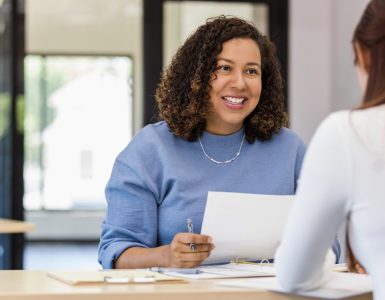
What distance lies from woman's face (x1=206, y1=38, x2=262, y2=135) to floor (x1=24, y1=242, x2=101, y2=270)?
6.36 m

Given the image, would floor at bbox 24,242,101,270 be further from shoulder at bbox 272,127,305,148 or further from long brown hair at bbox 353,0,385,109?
long brown hair at bbox 353,0,385,109

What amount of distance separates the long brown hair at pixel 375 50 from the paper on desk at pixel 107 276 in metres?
0.66

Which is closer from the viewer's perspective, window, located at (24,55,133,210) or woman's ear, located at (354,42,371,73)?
woman's ear, located at (354,42,371,73)

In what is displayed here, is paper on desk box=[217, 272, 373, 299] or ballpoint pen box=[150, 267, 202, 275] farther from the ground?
paper on desk box=[217, 272, 373, 299]

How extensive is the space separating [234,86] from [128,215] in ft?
1.58

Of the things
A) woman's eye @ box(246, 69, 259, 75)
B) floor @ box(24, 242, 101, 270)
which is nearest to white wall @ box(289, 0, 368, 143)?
floor @ box(24, 242, 101, 270)

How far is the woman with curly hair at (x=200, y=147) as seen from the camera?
2.52 meters

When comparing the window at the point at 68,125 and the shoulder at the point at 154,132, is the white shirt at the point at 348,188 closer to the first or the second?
the shoulder at the point at 154,132

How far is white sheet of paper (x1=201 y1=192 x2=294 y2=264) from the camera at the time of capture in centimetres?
227

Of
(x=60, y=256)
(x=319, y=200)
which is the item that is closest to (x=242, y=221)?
(x=319, y=200)

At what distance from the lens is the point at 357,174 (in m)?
1.60

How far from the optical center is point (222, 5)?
259 inches

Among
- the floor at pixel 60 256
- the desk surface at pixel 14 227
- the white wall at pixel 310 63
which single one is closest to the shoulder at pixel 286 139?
the desk surface at pixel 14 227

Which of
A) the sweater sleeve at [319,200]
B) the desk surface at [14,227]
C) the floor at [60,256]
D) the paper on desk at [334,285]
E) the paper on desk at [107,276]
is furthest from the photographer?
the floor at [60,256]
